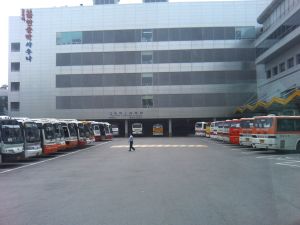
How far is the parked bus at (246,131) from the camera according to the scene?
2557cm

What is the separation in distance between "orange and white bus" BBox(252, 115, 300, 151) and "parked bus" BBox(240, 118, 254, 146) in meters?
2.34

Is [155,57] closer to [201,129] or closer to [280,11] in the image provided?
[201,129]

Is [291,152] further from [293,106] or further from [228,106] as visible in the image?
[228,106]

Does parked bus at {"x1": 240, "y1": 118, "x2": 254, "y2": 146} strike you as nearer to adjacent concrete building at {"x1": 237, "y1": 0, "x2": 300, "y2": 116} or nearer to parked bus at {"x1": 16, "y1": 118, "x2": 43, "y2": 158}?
adjacent concrete building at {"x1": 237, "y1": 0, "x2": 300, "y2": 116}

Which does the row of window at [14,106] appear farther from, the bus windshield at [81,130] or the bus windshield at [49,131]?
the bus windshield at [49,131]

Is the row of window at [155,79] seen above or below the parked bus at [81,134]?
above

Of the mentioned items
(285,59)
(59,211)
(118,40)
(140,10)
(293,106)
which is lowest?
(59,211)

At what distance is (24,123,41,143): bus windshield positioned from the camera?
810 inches

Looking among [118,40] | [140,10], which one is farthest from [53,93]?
[140,10]

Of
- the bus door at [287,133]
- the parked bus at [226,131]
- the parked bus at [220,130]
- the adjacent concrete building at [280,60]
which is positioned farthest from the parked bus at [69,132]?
the adjacent concrete building at [280,60]

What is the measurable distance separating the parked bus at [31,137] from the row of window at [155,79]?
4112 cm

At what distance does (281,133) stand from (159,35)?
142 feet

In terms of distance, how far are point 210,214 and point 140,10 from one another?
5889cm

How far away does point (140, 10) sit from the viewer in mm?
63750
